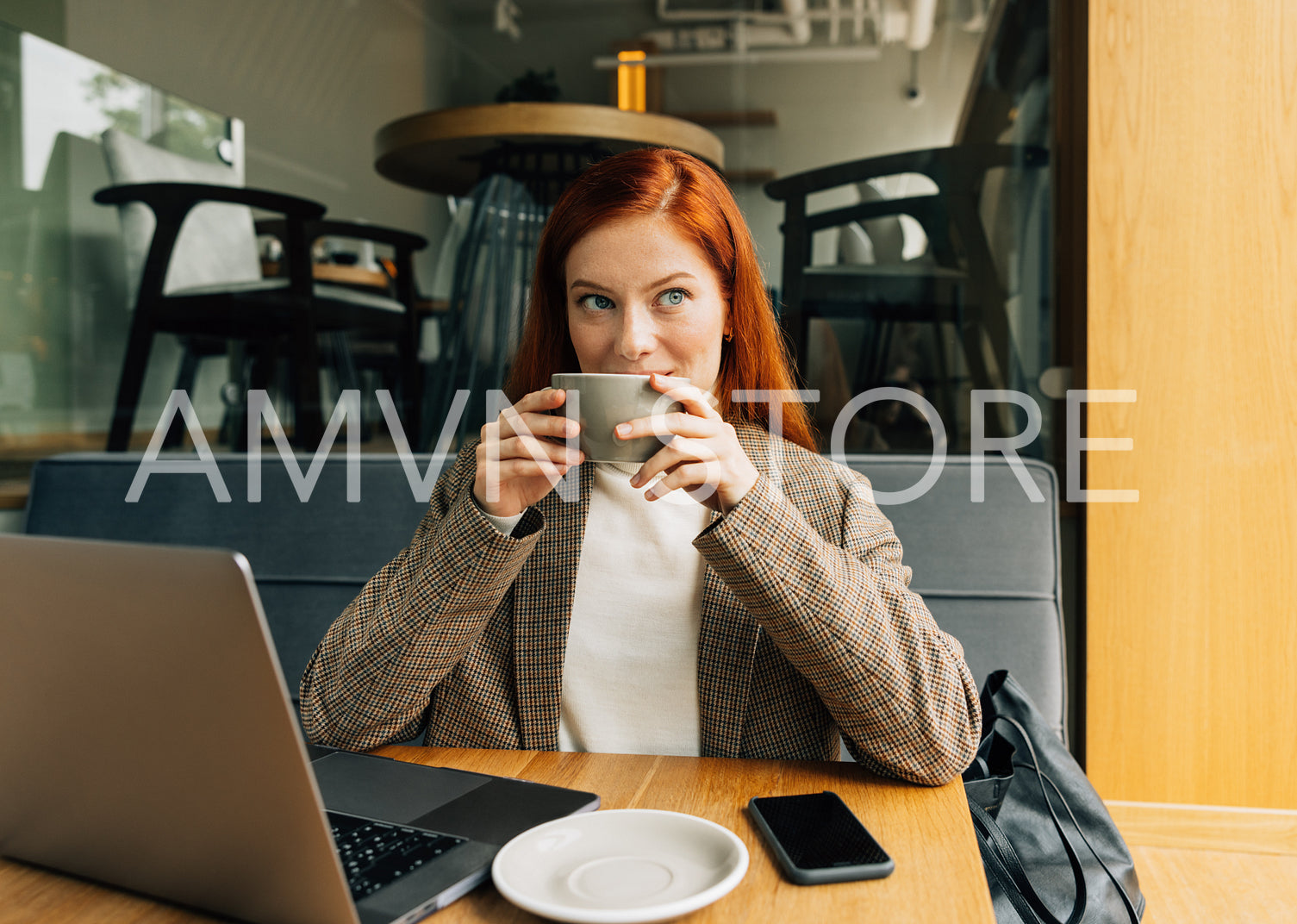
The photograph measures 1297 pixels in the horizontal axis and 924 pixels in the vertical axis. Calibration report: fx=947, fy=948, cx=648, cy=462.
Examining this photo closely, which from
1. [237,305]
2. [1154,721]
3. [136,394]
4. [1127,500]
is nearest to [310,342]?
[237,305]

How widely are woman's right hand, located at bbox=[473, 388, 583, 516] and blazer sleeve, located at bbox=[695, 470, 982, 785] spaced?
128mm

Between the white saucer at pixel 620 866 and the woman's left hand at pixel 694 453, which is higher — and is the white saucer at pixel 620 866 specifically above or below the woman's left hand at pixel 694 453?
below

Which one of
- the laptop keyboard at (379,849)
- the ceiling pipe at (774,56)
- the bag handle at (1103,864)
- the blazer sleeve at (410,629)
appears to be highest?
the ceiling pipe at (774,56)

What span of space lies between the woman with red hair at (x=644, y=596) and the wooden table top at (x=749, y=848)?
0.07 meters

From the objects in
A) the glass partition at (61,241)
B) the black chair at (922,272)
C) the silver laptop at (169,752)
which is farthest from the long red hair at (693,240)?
the glass partition at (61,241)

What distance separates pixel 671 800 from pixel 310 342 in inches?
77.7

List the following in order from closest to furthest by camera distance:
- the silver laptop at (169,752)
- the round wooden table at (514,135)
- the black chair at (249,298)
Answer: the silver laptop at (169,752)
the round wooden table at (514,135)
the black chair at (249,298)

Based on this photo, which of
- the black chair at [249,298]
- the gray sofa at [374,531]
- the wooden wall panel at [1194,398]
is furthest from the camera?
the black chair at [249,298]

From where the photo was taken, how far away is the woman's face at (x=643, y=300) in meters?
0.86

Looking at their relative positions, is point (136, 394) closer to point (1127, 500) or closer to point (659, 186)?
point (659, 186)

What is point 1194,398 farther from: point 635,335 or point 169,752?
point 169,752

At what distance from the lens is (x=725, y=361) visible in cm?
102

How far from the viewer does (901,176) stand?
200cm

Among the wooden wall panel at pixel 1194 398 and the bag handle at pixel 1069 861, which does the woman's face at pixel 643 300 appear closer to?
the bag handle at pixel 1069 861
